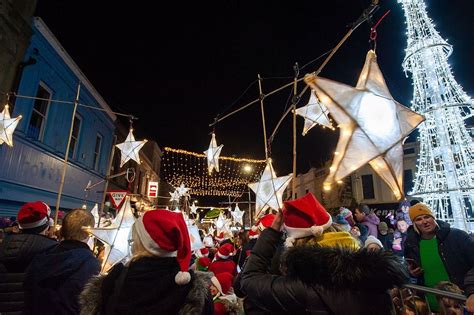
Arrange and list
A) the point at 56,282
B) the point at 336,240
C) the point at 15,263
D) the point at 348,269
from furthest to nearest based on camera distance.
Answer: the point at 15,263 < the point at 56,282 < the point at 336,240 < the point at 348,269

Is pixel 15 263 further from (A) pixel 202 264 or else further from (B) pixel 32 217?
(A) pixel 202 264

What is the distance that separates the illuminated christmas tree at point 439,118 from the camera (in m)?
13.3

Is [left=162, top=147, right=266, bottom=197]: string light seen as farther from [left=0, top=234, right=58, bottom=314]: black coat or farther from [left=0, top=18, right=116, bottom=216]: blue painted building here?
[left=0, top=234, right=58, bottom=314]: black coat

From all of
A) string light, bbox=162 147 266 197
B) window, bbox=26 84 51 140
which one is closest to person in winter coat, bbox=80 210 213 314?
window, bbox=26 84 51 140

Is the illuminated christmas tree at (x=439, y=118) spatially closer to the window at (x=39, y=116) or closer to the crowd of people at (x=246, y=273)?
the crowd of people at (x=246, y=273)

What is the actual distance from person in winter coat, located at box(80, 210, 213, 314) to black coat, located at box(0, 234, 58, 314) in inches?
61.4

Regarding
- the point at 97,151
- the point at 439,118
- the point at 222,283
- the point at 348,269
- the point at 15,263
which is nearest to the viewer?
the point at 348,269

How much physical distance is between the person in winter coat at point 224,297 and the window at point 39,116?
1147cm

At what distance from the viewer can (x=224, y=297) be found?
362 cm

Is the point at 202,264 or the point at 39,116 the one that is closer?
the point at 202,264

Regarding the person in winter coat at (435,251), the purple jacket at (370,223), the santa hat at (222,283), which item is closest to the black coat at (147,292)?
the santa hat at (222,283)

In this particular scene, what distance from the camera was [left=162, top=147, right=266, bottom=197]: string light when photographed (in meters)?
23.6

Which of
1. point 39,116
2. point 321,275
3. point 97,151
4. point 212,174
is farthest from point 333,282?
point 212,174

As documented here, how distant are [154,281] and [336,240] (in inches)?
53.5
